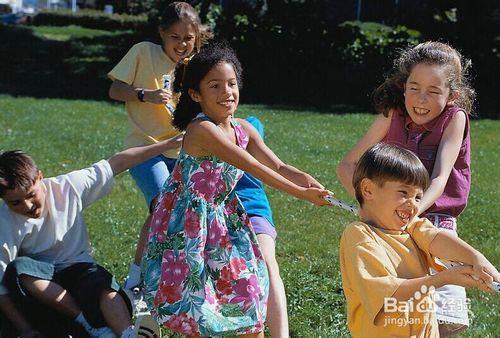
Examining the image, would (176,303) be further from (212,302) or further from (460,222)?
(460,222)

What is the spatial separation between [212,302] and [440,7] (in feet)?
64.2

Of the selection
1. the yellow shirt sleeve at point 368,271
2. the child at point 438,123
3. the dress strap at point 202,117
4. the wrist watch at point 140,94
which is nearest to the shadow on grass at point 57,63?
the wrist watch at point 140,94

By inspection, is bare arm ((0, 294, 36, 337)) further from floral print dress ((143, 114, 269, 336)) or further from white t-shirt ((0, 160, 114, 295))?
floral print dress ((143, 114, 269, 336))

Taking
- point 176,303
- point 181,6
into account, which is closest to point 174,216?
point 176,303

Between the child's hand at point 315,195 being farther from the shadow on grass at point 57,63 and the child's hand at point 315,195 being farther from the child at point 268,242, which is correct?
the shadow on grass at point 57,63

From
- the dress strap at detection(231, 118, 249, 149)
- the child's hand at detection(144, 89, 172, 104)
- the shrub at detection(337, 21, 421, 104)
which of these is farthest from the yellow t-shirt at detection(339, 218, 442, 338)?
the shrub at detection(337, 21, 421, 104)

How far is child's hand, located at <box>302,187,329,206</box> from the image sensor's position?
379 centimetres

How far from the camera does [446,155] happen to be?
12.3ft

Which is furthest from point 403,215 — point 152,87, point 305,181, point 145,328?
point 152,87

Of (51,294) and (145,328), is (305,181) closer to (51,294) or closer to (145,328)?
(145,328)

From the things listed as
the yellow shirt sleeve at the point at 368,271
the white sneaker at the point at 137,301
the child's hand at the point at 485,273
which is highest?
the child's hand at the point at 485,273

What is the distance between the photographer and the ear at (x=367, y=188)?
10.6 feet

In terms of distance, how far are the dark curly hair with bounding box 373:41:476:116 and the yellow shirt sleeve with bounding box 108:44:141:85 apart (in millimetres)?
1711

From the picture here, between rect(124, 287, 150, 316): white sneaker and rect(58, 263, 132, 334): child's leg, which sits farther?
rect(124, 287, 150, 316): white sneaker
